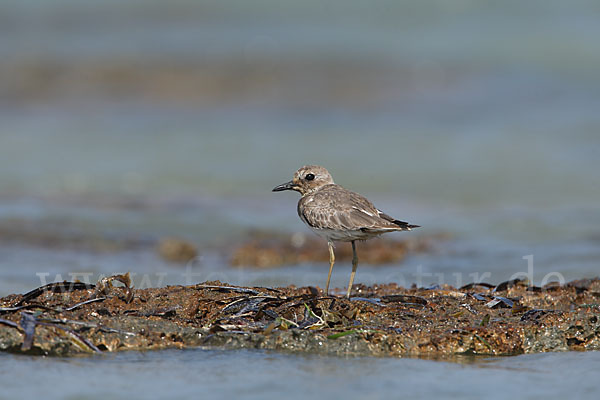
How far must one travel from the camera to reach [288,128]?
51.0ft

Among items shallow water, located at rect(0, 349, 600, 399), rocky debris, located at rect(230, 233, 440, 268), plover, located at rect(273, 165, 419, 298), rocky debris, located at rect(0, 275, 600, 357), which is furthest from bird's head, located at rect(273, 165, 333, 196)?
shallow water, located at rect(0, 349, 600, 399)

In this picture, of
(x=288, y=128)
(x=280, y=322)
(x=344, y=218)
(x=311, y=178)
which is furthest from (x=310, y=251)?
(x=288, y=128)

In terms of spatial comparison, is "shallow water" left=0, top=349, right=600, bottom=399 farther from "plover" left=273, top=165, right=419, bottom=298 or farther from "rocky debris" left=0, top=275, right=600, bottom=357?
"plover" left=273, top=165, right=419, bottom=298

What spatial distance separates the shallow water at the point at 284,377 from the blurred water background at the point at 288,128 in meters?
0.25

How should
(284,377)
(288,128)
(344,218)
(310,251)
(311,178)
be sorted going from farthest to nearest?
1. (288,128)
2. (310,251)
3. (311,178)
4. (344,218)
5. (284,377)

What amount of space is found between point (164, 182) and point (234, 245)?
11.0 ft

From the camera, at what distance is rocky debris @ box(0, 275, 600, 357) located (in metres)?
4.17

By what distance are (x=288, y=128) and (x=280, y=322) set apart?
11.4 m

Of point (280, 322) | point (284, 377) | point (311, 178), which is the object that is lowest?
point (284, 377)

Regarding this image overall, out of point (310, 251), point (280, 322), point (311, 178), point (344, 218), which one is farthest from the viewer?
point (310, 251)

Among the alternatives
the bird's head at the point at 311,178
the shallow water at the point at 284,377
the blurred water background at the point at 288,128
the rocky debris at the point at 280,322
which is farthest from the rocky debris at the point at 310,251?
the shallow water at the point at 284,377

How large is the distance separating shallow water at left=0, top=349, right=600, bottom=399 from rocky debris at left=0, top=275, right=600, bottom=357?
0.38ft

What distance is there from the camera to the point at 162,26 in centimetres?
2255

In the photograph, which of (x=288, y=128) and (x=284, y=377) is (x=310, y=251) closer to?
(x=284, y=377)
